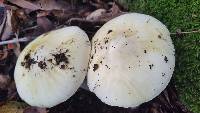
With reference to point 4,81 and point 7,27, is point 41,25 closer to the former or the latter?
point 7,27

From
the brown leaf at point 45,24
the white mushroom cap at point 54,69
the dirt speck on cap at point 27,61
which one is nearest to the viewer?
the white mushroom cap at point 54,69

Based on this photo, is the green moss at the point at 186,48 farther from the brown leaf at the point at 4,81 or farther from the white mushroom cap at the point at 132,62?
the brown leaf at the point at 4,81


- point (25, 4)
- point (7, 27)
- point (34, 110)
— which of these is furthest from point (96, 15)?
point (34, 110)

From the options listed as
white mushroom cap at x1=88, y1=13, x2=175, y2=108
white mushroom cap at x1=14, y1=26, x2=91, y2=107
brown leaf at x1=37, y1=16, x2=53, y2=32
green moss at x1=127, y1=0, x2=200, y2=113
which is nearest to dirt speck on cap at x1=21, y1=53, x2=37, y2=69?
white mushroom cap at x1=14, y1=26, x2=91, y2=107

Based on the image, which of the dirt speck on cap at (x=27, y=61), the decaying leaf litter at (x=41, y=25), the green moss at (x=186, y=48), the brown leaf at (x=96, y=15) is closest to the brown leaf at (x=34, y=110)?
the decaying leaf litter at (x=41, y=25)

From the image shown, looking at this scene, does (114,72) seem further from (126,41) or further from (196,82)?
(196,82)

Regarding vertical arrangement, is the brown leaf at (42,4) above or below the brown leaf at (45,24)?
above

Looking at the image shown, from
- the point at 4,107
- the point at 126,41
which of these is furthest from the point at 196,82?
the point at 4,107
